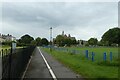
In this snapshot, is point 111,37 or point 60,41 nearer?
point 60,41

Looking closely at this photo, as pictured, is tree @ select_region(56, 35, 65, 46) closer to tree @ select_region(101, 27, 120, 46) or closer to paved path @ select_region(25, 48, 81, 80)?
tree @ select_region(101, 27, 120, 46)

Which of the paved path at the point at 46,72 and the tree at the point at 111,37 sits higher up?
the tree at the point at 111,37

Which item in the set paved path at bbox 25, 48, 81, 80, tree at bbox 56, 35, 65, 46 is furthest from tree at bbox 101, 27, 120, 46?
paved path at bbox 25, 48, 81, 80

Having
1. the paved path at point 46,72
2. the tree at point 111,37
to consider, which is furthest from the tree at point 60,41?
the paved path at point 46,72

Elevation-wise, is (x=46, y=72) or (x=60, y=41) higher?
(x=60, y=41)

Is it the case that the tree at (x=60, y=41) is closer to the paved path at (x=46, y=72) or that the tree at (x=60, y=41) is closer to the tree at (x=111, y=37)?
the tree at (x=111, y=37)

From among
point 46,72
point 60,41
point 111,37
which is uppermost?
point 111,37

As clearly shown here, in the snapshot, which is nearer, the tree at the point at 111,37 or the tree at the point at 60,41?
the tree at the point at 60,41

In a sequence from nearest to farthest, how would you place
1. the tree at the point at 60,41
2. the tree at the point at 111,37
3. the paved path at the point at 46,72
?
the paved path at the point at 46,72
the tree at the point at 60,41
the tree at the point at 111,37

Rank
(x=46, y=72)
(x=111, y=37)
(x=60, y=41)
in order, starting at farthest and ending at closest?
(x=111, y=37)
(x=60, y=41)
(x=46, y=72)

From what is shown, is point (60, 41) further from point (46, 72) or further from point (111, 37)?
point (46, 72)

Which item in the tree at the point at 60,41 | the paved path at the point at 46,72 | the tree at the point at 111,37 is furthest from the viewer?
the tree at the point at 111,37

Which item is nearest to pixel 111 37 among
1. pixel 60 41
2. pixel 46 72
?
pixel 60 41

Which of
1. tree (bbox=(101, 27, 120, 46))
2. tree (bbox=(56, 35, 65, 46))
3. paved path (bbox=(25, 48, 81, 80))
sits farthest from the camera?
tree (bbox=(101, 27, 120, 46))
